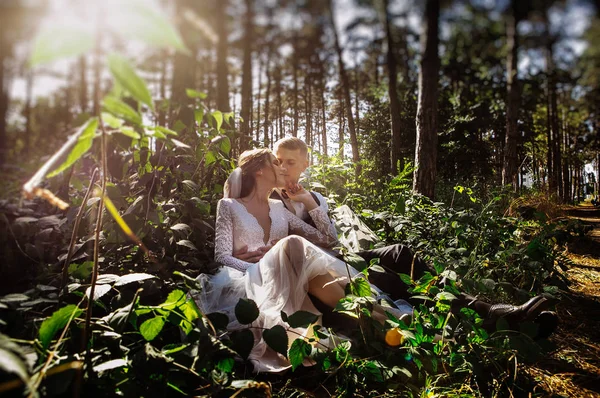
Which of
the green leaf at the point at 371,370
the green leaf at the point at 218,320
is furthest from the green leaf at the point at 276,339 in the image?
the green leaf at the point at 371,370

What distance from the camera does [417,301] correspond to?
1.75 meters

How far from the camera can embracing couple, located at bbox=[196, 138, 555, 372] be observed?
1455mm

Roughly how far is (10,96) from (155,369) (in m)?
0.54

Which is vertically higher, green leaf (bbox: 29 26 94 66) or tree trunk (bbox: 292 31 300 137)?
tree trunk (bbox: 292 31 300 137)

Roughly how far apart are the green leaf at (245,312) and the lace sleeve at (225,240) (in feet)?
3.41

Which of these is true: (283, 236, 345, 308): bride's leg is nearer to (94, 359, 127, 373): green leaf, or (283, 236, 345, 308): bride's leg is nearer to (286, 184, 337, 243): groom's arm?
(286, 184, 337, 243): groom's arm

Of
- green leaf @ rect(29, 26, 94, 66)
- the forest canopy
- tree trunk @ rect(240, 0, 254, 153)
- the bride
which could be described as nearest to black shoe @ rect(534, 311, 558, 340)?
the forest canopy

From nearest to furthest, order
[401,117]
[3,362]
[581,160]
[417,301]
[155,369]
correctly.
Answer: [3,362], [155,369], [581,160], [401,117], [417,301]

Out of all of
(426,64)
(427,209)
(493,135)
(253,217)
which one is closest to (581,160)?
(493,135)

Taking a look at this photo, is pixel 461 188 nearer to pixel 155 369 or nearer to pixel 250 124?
pixel 250 124

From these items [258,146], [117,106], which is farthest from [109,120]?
[258,146]

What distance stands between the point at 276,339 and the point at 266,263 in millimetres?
796

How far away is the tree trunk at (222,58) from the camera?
783 mm

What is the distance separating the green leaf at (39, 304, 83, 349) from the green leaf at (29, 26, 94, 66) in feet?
1.57
